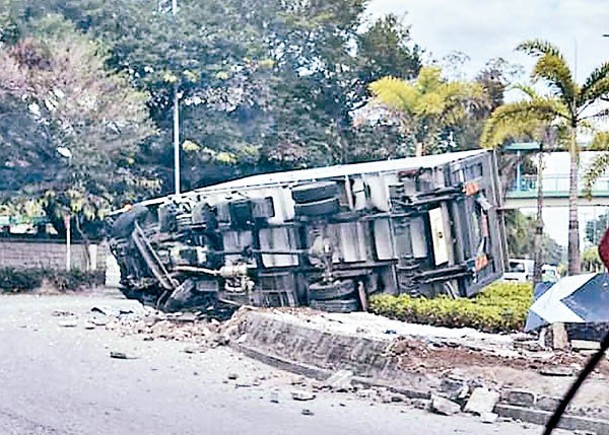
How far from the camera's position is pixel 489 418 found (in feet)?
17.5

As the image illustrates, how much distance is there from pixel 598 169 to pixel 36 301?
885 centimetres

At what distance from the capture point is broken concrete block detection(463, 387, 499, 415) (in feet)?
18.0

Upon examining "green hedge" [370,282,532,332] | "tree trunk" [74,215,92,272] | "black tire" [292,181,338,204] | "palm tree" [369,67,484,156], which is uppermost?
"palm tree" [369,67,484,156]

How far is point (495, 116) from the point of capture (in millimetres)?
12555

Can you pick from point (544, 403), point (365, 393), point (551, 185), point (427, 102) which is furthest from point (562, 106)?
point (544, 403)

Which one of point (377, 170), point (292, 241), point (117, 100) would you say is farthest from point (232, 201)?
point (117, 100)

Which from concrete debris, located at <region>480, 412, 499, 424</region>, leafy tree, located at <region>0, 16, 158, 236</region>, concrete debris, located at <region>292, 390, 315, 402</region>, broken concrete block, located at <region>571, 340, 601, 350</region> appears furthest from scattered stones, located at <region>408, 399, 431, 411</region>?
leafy tree, located at <region>0, 16, 158, 236</region>

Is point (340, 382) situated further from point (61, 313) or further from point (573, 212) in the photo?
point (61, 313)

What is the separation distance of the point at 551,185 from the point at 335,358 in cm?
828

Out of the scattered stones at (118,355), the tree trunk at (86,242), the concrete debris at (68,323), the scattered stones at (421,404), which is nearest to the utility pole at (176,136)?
the tree trunk at (86,242)

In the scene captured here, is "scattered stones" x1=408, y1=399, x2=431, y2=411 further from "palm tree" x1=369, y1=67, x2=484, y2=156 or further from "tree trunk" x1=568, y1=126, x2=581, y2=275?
"palm tree" x1=369, y1=67, x2=484, y2=156

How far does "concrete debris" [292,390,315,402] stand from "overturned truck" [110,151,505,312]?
3.59m

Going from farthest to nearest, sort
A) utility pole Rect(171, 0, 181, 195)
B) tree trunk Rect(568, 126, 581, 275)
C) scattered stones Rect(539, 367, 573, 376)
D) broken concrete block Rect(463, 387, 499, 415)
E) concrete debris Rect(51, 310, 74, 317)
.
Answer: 1. utility pole Rect(171, 0, 181, 195)
2. concrete debris Rect(51, 310, 74, 317)
3. tree trunk Rect(568, 126, 581, 275)
4. scattered stones Rect(539, 367, 573, 376)
5. broken concrete block Rect(463, 387, 499, 415)

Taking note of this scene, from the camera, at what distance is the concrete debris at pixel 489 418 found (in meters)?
5.29
